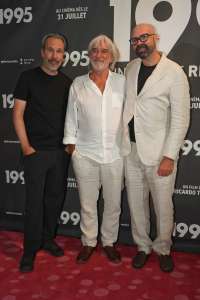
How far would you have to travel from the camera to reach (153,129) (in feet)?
8.31

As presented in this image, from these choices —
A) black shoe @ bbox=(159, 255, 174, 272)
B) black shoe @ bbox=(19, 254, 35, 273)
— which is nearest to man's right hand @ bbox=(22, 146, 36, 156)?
black shoe @ bbox=(19, 254, 35, 273)

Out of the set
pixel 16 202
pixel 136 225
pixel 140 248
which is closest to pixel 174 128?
pixel 136 225

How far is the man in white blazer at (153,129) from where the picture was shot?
2.44 m

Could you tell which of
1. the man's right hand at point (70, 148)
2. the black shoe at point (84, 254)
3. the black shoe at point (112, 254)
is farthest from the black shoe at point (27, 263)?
the man's right hand at point (70, 148)

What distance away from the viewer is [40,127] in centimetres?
262

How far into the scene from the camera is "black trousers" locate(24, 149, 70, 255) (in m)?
2.61

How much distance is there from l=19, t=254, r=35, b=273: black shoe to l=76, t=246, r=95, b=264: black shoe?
362mm

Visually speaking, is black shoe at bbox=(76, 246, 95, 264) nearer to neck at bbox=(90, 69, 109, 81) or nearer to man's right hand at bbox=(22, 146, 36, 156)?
man's right hand at bbox=(22, 146, 36, 156)

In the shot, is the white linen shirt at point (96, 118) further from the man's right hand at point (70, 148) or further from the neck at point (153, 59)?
the neck at point (153, 59)

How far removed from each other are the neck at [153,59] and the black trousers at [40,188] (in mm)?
901

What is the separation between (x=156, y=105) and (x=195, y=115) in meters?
Result: 0.64

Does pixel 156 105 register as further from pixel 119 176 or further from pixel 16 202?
pixel 16 202

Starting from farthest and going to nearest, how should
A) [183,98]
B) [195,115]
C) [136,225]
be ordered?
[195,115] < [136,225] < [183,98]

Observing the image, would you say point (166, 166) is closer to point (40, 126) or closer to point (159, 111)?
point (159, 111)
